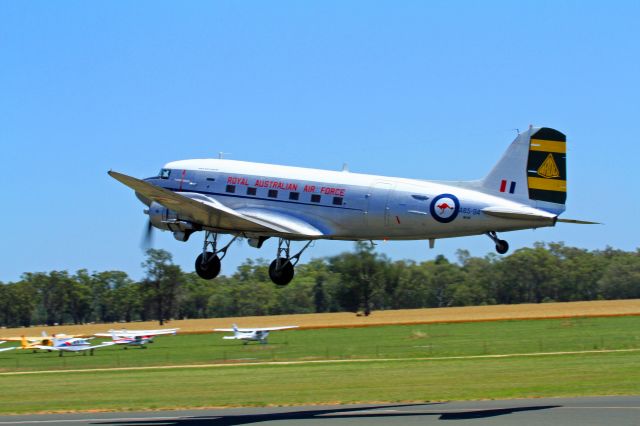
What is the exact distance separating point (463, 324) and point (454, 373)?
55825 mm

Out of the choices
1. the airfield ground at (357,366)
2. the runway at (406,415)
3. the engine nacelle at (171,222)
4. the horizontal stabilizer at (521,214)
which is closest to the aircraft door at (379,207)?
the horizontal stabilizer at (521,214)

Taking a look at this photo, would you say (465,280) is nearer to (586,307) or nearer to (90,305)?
(586,307)

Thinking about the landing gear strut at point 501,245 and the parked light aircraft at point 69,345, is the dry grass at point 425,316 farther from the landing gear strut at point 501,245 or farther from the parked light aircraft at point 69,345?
the landing gear strut at point 501,245

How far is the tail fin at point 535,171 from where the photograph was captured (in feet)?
127

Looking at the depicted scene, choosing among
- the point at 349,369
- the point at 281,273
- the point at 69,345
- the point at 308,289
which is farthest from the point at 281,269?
the point at 308,289

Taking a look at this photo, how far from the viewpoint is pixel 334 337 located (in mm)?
116688

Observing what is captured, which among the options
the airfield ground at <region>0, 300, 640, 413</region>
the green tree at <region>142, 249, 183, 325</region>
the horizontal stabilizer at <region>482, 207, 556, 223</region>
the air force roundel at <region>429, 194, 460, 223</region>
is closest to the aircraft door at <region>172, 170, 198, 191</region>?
the air force roundel at <region>429, 194, 460, 223</region>

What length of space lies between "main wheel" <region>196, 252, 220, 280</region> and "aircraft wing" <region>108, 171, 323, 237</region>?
4.27ft

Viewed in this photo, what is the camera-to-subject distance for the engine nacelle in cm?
4166

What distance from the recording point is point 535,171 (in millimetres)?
39156

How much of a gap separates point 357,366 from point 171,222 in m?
40.5

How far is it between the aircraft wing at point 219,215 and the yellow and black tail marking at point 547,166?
28.1ft

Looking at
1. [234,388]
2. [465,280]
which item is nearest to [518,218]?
[234,388]

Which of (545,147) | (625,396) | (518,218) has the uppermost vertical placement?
(545,147)
